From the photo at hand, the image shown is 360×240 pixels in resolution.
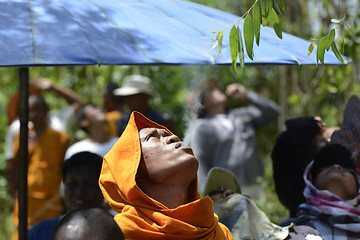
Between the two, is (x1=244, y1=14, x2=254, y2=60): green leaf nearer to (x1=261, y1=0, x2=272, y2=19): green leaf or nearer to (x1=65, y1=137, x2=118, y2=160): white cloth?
(x1=261, y1=0, x2=272, y2=19): green leaf

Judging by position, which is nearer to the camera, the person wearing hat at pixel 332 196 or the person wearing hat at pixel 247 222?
the person wearing hat at pixel 247 222

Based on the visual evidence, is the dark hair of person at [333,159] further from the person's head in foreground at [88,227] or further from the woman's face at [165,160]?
the person's head in foreground at [88,227]

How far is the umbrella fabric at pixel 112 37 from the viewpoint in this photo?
116 inches

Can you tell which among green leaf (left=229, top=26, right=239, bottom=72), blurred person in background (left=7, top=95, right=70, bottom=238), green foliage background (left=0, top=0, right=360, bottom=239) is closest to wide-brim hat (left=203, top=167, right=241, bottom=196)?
green leaf (left=229, top=26, right=239, bottom=72)

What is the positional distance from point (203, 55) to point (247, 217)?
0.85 metres

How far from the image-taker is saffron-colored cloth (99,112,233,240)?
275cm

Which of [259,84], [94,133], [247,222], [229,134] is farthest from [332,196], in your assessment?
[259,84]

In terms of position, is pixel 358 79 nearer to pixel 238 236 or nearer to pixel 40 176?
pixel 238 236

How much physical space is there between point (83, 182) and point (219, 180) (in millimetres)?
799

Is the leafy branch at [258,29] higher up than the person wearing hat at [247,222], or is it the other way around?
the leafy branch at [258,29]

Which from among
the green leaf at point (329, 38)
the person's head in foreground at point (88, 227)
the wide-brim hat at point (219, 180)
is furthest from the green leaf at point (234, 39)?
the wide-brim hat at point (219, 180)

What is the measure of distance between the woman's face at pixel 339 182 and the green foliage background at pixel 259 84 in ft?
7.82

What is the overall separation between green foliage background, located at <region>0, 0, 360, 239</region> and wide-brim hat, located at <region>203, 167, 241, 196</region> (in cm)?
223

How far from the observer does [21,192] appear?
3809 mm
